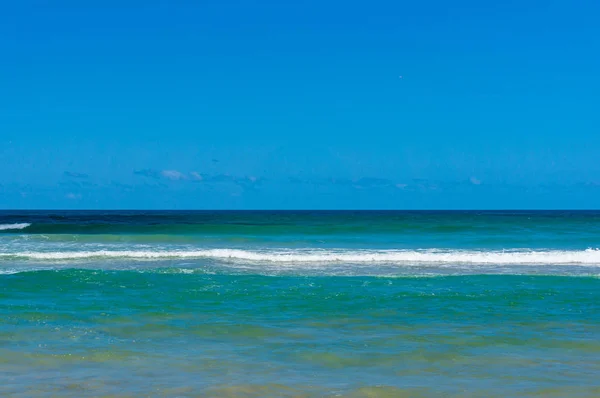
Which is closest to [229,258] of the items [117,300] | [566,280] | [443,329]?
[117,300]

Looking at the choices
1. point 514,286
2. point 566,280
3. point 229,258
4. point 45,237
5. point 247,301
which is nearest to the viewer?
point 247,301

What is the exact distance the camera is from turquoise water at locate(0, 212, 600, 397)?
692cm

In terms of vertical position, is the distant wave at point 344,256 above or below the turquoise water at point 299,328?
above

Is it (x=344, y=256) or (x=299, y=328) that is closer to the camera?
(x=299, y=328)

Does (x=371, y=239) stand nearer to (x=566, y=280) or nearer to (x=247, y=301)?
(x=566, y=280)

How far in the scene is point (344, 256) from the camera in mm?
20922

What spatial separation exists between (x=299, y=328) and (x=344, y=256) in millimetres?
11284

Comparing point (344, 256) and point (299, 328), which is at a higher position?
point (344, 256)

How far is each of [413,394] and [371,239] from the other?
2478cm

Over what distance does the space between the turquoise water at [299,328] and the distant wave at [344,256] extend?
29 cm

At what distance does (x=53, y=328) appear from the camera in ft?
31.9

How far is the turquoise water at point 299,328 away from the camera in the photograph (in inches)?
272

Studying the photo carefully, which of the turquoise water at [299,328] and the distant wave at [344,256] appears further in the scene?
the distant wave at [344,256]

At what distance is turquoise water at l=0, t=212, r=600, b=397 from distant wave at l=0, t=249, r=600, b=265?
29 centimetres
